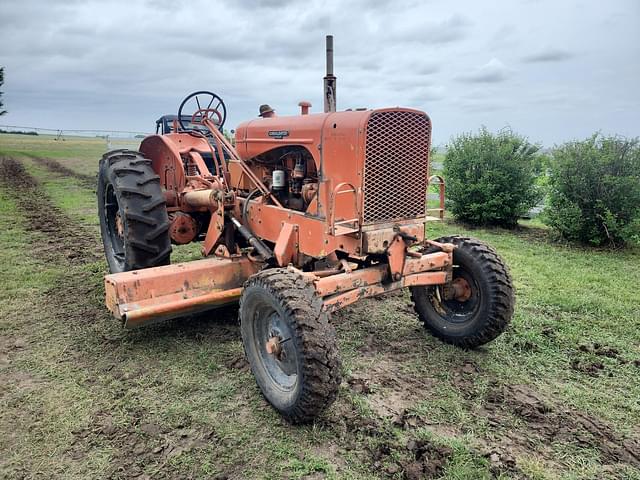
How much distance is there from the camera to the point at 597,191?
7.71 m

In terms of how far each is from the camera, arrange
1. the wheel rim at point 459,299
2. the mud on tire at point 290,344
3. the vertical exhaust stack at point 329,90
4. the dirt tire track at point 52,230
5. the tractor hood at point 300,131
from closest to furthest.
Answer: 1. the mud on tire at point 290,344
2. the tractor hood at point 300,131
3. the wheel rim at point 459,299
4. the vertical exhaust stack at point 329,90
5. the dirt tire track at point 52,230

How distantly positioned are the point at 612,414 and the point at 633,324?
182 cm

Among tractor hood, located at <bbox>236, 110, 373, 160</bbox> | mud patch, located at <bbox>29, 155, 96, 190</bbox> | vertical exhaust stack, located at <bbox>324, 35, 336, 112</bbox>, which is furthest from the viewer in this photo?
mud patch, located at <bbox>29, 155, 96, 190</bbox>

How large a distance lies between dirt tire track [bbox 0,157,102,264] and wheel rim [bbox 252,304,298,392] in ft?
13.9

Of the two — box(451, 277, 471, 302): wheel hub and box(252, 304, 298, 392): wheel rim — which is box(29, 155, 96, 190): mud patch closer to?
box(252, 304, 298, 392): wheel rim

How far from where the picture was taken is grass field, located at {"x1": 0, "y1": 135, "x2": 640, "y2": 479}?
2750mm

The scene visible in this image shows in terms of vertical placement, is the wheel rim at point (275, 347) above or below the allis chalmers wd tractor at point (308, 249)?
below

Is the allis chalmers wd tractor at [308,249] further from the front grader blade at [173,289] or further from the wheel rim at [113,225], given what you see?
the wheel rim at [113,225]

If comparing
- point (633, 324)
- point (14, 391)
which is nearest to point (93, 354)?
point (14, 391)

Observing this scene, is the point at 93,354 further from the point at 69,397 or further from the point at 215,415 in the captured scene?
the point at 215,415

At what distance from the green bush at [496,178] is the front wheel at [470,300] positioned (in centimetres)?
533

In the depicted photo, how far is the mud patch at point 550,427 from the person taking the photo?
114 inches

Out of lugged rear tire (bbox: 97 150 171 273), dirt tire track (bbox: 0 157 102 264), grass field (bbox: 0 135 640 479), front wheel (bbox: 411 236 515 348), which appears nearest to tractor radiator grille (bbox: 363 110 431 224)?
front wheel (bbox: 411 236 515 348)

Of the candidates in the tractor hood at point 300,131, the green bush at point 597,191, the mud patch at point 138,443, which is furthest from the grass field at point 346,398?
the green bush at point 597,191
